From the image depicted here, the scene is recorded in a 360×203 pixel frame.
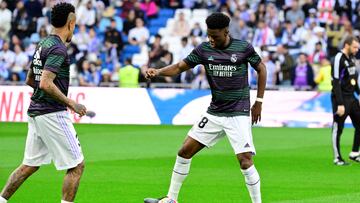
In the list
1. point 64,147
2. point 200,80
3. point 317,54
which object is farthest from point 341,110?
point 317,54

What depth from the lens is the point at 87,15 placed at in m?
36.0

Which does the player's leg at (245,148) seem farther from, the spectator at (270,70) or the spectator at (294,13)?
the spectator at (294,13)

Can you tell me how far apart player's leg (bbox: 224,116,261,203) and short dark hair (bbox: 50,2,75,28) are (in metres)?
2.44

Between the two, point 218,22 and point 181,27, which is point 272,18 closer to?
point 181,27

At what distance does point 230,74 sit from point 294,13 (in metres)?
22.8

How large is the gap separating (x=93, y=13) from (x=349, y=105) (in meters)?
18.8

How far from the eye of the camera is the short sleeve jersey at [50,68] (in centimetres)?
1069

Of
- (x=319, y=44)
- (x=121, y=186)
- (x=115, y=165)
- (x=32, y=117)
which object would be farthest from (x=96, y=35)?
(x=32, y=117)

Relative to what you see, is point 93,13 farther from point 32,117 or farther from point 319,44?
point 32,117

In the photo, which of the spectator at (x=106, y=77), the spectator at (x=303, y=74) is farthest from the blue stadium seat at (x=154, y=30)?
the spectator at (x=303, y=74)

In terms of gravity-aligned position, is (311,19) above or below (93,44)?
above

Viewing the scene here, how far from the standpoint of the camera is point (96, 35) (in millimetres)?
35625

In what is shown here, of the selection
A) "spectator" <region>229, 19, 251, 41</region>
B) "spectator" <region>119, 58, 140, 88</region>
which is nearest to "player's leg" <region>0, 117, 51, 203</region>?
"spectator" <region>119, 58, 140, 88</region>

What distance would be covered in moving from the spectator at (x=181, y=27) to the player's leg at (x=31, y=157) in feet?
76.2
